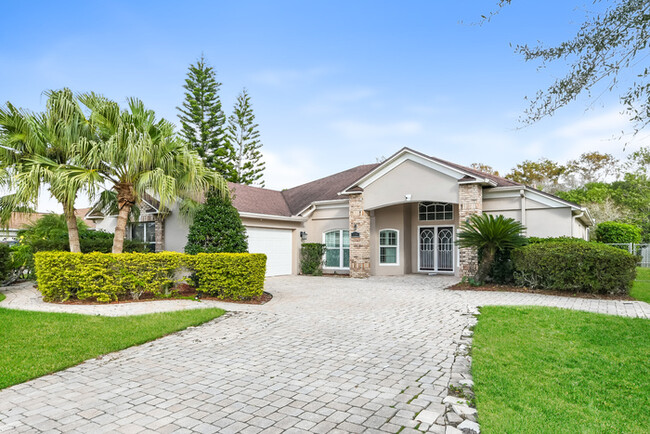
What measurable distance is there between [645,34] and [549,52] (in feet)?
2.58

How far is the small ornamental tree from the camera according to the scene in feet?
38.8

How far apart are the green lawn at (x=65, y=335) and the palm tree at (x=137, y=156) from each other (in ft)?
11.3

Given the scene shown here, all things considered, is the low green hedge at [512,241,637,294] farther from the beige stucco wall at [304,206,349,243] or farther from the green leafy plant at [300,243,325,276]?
the green leafy plant at [300,243,325,276]

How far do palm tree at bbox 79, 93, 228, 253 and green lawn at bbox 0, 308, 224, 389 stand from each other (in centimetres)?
345

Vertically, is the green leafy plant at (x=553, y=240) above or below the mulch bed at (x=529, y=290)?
above

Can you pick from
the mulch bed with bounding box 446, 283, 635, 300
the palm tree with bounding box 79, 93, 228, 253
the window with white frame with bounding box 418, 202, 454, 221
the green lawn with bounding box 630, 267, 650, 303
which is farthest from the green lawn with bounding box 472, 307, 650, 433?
the window with white frame with bounding box 418, 202, 454, 221

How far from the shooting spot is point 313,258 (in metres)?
17.9

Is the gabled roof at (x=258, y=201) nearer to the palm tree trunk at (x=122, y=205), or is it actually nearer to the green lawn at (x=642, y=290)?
the palm tree trunk at (x=122, y=205)

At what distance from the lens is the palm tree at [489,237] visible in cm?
1205

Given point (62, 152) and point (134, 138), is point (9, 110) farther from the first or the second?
point (134, 138)

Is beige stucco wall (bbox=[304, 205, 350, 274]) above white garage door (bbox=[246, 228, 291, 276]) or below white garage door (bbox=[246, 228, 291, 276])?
above

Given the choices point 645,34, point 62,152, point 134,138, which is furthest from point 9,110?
point 645,34

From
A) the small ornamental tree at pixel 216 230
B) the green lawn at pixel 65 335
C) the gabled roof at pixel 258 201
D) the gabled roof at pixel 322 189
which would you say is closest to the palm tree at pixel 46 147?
the small ornamental tree at pixel 216 230

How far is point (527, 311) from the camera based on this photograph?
336 inches
